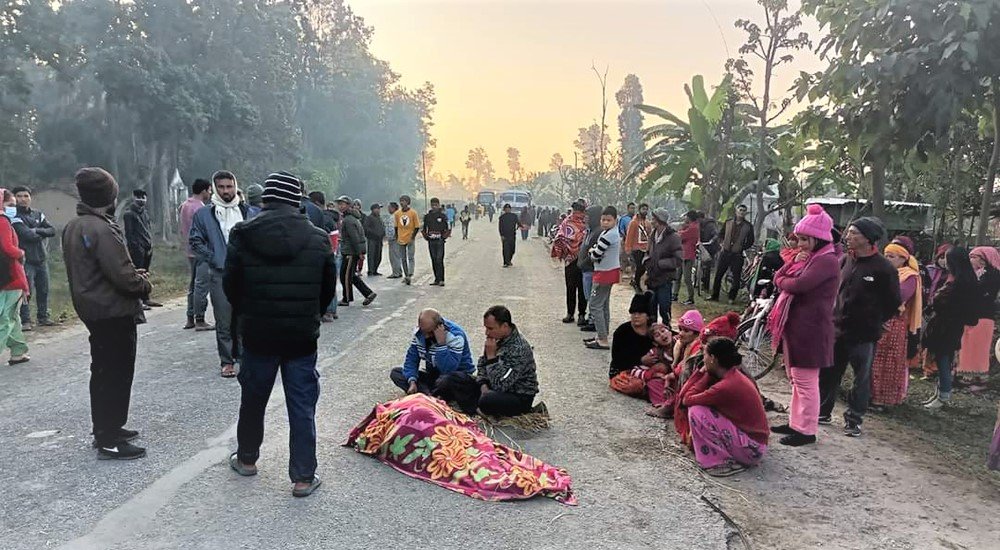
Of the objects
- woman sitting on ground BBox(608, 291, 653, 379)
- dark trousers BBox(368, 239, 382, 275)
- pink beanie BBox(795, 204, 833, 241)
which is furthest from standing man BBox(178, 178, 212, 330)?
pink beanie BBox(795, 204, 833, 241)

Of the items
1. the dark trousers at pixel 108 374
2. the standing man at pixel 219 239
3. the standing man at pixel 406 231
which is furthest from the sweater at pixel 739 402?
the standing man at pixel 406 231

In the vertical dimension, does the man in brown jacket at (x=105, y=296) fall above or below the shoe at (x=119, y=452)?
above

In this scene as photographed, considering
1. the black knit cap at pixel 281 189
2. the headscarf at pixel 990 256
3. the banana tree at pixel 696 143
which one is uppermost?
the banana tree at pixel 696 143

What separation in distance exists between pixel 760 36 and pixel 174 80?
24423 mm

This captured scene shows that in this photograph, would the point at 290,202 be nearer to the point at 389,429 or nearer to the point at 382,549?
the point at 389,429

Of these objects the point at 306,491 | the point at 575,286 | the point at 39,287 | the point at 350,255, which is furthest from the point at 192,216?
the point at 306,491

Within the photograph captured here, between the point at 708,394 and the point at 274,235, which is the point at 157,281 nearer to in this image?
the point at 274,235

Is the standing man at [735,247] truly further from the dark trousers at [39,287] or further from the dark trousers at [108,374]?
the dark trousers at [39,287]

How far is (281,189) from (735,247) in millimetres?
10050

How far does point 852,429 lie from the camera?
5730 mm

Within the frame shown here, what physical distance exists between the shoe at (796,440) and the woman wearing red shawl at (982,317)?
9.87 ft

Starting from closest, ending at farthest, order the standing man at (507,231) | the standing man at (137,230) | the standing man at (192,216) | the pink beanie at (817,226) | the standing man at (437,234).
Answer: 1. the pink beanie at (817,226)
2. the standing man at (192,216)
3. the standing man at (137,230)
4. the standing man at (437,234)
5. the standing man at (507,231)

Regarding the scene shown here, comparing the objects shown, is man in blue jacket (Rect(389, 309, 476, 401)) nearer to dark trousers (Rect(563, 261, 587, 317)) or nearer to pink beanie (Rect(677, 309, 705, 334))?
pink beanie (Rect(677, 309, 705, 334))

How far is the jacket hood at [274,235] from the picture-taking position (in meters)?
3.96
